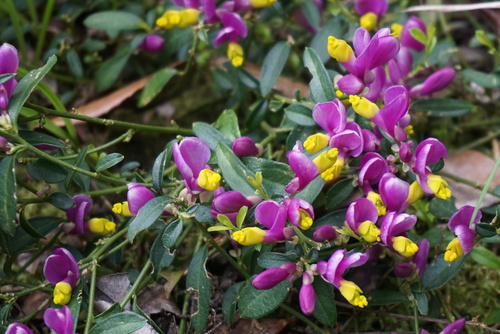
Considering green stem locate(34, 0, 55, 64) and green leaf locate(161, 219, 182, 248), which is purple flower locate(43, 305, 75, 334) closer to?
green leaf locate(161, 219, 182, 248)

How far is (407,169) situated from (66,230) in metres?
0.82

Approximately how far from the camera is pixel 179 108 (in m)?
2.01

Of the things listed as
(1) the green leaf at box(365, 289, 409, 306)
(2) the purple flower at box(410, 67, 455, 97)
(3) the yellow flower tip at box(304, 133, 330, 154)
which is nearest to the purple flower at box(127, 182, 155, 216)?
(3) the yellow flower tip at box(304, 133, 330, 154)

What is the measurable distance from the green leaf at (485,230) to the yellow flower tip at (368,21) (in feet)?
2.11

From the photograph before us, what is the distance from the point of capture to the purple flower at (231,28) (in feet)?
5.08

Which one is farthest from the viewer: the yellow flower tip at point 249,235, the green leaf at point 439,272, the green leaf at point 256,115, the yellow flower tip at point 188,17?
the green leaf at point 256,115

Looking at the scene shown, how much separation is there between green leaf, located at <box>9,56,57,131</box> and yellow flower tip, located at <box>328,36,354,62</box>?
58 centimetres

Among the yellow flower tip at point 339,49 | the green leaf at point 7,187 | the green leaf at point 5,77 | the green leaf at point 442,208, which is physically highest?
the green leaf at point 5,77

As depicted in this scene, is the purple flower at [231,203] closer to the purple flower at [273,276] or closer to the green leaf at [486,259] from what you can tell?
the purple flower at [273,276]

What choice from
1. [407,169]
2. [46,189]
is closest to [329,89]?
[407,169]

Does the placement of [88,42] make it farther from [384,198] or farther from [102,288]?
[384,198]

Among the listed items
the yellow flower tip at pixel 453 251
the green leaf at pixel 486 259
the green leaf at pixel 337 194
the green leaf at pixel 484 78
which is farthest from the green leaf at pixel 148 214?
the green leaf at pixel 484 78

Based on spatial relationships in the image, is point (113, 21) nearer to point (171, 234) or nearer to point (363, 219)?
point (171, 234)

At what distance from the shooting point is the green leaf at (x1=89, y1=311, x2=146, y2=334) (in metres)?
1.15
